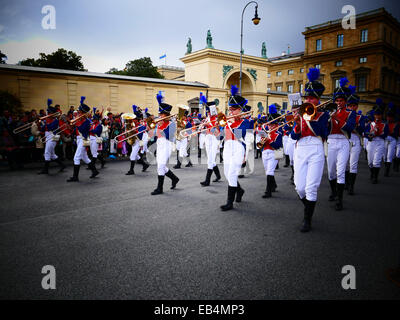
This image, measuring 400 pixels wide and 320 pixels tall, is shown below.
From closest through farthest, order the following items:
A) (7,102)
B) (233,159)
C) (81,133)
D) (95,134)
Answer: (233,159) < (81,133) < (95,134) < (7,102)

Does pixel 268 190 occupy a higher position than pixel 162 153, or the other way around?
pixel 162 153

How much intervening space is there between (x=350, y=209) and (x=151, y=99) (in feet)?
69.7

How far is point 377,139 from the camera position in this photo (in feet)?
29.1

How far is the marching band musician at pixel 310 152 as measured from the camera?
14.8 feet

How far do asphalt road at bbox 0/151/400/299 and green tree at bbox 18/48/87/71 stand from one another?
30232 millimetres

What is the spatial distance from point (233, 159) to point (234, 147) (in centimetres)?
29

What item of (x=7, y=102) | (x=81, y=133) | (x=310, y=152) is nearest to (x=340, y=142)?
(x=310, y=152)

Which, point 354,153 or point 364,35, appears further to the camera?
point 364,35

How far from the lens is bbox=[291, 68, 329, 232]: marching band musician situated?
4.52 meters

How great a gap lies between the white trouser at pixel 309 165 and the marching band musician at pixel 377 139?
5.37 meters

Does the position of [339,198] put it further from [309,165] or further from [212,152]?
[212,152]

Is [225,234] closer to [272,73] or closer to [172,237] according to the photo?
[172,237]

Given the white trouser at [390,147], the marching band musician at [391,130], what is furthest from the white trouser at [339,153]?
the white trouser at [390,147]

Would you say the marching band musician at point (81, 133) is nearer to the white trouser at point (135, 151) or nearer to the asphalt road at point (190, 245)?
the asphalt road at point (190, 245)
